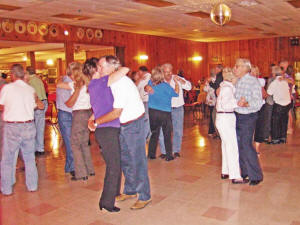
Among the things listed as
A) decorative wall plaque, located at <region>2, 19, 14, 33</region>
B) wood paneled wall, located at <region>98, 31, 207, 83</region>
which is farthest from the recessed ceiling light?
decorative wall plaque, located at <region>2, 19, 14, 33</region>

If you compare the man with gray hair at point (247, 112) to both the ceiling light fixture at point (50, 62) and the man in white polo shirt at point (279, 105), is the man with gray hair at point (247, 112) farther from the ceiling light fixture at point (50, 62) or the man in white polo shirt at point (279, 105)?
the ceiling light fixture at point (50, 62)

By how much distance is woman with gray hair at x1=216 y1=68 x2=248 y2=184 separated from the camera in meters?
4.11

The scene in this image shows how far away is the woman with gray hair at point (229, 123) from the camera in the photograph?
4.11 meters

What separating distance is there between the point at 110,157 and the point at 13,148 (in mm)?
1460

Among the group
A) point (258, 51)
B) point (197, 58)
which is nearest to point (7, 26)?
point (197, 58)

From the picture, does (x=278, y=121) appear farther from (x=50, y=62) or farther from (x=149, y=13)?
(x=50, y=62)

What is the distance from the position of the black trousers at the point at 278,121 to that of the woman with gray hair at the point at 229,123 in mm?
2620

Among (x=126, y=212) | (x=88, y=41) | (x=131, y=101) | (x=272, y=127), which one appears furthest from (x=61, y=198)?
(x=88, y=41)

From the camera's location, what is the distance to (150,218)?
332 cm

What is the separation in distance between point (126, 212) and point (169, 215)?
0.45 meters

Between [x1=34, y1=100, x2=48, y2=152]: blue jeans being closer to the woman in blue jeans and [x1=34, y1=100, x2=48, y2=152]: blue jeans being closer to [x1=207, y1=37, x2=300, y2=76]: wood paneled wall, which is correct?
the woman in blue jeans

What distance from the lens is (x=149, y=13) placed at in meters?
8.70

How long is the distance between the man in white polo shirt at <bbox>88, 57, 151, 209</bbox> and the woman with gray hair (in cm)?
115

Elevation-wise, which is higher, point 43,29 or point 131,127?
point 43,29
